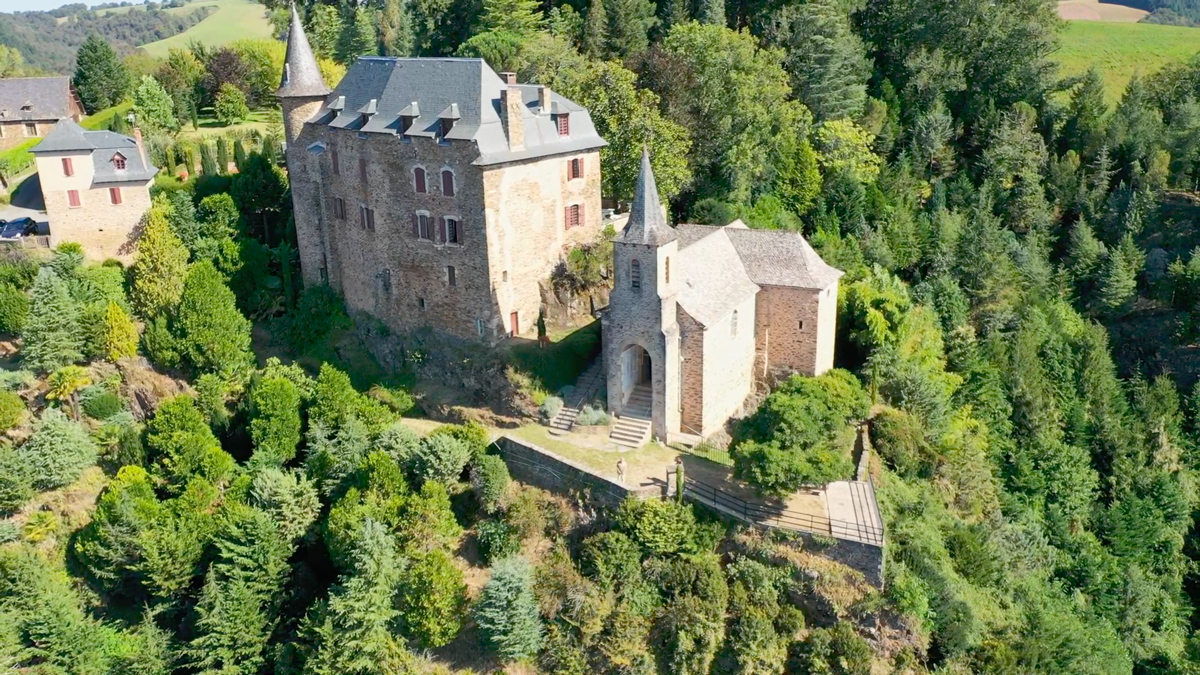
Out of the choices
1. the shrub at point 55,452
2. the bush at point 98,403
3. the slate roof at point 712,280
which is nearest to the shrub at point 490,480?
the slate roof at point 712,280

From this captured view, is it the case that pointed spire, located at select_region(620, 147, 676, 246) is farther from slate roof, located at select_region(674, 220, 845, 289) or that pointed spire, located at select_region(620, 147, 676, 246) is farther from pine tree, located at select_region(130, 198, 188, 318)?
pine tree, located at select_region(130, 198, 188, 318)

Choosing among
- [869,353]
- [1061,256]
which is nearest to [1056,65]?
[1061,256]

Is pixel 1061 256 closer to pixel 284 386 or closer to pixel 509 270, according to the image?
pixel 509 270

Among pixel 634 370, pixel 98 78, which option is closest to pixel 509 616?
pixel 634 370

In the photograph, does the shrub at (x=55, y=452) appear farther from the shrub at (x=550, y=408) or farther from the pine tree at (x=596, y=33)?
the pine tree at (x=596, y=33)

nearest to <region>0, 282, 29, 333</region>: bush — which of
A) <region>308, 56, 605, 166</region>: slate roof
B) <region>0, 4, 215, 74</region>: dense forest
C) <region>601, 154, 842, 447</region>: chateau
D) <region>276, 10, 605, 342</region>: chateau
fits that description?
<region>276, 10, 605, 342</region>: chateau
